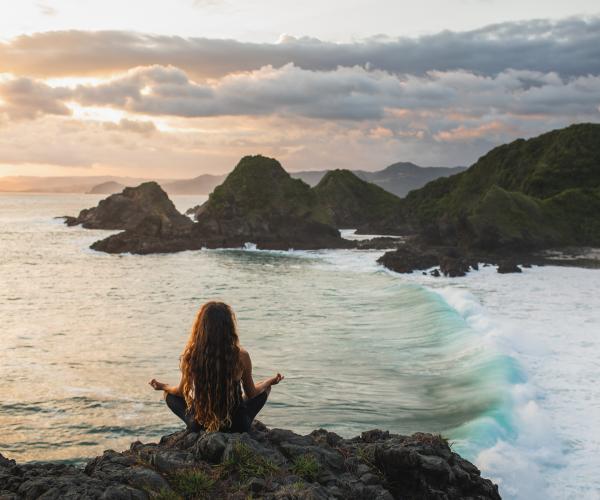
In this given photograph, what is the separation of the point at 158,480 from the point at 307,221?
2944 inches

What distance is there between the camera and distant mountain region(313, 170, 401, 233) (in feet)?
374

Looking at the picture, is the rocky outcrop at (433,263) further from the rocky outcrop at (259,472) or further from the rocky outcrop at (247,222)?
the rocky outcrop at (259,472)

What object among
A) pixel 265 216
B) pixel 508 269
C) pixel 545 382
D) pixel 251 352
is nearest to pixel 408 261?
pixel 508 269

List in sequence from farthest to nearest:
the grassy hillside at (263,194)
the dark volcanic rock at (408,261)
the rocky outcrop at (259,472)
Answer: the grassy hillside at (263,194), the dark volcanic rock at (408,261), the rocky outcrop at (259,472)

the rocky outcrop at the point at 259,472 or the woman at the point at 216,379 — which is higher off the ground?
the woman at the point at 216,379

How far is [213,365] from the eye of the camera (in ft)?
24.6

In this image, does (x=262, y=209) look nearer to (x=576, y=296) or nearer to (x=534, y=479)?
(x=576, y=296)

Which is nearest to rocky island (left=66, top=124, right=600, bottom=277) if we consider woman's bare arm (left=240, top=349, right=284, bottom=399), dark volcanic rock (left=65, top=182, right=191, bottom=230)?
dark volcanic rock (left=65, top=182, right=191, bottom=230)

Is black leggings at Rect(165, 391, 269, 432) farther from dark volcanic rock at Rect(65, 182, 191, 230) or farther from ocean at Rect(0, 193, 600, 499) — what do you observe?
dark volcanic rock at Rect(65, 182, 191, 230)

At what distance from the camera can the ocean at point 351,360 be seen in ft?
46.5

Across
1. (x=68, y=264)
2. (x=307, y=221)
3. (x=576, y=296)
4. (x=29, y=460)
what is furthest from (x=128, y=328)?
(x=307, y=221)

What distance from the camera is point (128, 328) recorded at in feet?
91.5

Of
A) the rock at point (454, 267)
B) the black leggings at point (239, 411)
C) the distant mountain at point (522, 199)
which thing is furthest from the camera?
the distant mountain at point (522, 199)

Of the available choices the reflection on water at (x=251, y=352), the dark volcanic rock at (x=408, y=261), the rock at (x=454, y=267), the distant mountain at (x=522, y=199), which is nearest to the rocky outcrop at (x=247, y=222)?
the distant mountain at (x=522, y=199)
